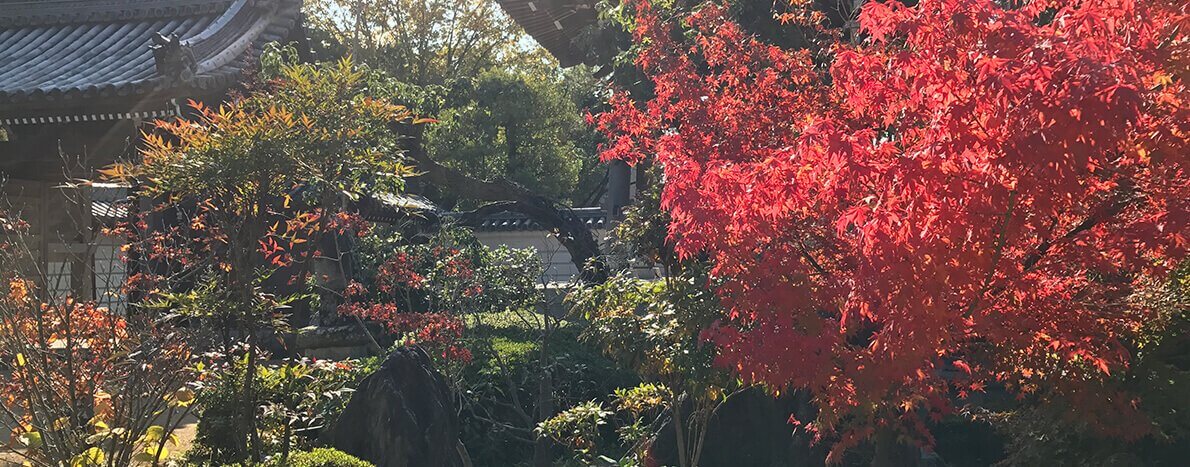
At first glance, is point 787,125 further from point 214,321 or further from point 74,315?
point 74,315

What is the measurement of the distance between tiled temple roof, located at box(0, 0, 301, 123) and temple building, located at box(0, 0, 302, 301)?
0.01 metres

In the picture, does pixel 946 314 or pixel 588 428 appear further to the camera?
pixel 588 428

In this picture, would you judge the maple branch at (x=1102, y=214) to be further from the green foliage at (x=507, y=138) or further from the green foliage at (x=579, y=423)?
the green foliage at (x=507, y=138)

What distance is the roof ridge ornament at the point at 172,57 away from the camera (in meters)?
10.5

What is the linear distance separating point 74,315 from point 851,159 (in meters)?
6.12

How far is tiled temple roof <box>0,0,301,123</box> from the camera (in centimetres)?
1070

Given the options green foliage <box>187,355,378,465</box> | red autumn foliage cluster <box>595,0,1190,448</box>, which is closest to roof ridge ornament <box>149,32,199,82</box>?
green foliage <box>187,355,378,465</box>

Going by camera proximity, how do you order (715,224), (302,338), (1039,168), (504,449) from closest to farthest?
(1039,168) < (715,224) < (504,449) < (302,338)

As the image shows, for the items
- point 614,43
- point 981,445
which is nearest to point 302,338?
point 614,43

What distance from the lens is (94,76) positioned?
11727 millimetres

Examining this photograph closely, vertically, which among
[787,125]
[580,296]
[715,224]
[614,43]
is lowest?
[580,296]

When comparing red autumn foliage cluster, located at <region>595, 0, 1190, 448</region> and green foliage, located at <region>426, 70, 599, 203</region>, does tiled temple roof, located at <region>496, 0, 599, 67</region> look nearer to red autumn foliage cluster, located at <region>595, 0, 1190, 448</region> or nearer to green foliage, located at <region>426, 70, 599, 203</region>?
green foliage, located at <region>426, 70, 599, 203</region>

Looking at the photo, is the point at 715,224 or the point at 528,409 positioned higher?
the point at 715,224

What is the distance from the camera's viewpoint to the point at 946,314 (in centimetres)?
412
